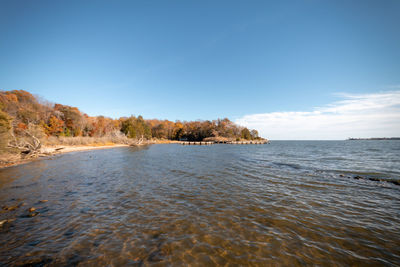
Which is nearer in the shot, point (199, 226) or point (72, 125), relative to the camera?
point (199, 226)

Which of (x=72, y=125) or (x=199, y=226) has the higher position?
(x=72, y=125)

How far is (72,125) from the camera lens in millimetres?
58188

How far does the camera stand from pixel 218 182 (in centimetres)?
1168

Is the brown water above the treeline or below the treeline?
below

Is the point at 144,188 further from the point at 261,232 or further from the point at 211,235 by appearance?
the point at 261,232

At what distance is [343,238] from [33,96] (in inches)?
3551

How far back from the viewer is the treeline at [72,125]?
32469mm

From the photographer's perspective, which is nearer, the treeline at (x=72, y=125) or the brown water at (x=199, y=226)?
the brown water at (x=199, y=226)

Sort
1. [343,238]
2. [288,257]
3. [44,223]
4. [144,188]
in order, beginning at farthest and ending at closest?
[144,188] < [44,223] < [343,238] < [288,257]

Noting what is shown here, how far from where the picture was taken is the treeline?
107 feet

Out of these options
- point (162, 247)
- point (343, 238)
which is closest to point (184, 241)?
point (162, 247)

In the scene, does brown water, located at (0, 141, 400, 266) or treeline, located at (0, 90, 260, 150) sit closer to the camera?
brown water, located at (0, 141, 400, 266)

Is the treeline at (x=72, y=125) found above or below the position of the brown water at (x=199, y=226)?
above

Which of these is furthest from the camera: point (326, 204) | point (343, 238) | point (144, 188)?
point (144, 188)
